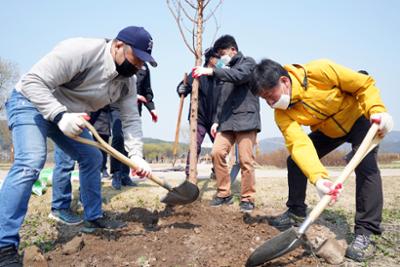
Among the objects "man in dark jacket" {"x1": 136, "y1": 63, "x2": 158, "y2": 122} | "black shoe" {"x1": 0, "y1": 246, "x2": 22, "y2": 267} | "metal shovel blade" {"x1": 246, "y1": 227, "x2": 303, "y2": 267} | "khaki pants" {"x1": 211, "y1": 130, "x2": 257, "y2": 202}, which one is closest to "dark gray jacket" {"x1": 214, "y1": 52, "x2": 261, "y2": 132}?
"khaki pants" {"x1": 211, "y1": 130, "x2": 257, "y2": 202}

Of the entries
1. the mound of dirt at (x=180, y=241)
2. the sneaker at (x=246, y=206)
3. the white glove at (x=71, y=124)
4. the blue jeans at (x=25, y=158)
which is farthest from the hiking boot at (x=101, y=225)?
the sneaker at (x=246, y=206)

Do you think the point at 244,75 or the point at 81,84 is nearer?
the point at 81,84

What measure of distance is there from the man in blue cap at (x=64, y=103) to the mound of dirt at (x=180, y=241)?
20.7 inches

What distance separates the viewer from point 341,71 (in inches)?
121

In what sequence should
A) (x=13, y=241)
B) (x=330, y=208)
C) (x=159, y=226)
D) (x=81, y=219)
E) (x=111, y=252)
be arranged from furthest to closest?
(x=330, y=208) → (x=81, y=219) → (x=159, y=226) → (x=111, y=252) → (x=13, y=241)

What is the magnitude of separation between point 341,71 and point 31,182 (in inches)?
106

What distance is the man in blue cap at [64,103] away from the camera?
2689 millimetres

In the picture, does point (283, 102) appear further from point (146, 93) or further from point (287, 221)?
point (146, 93)

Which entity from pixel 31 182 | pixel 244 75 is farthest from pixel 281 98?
pixel 31 182

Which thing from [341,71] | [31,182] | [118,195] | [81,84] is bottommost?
[118,195]

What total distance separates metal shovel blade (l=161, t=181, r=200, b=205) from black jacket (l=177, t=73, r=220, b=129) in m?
1.66

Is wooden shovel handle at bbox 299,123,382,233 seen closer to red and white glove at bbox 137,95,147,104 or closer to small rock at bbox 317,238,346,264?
small rock at bbox 317,238,346,264

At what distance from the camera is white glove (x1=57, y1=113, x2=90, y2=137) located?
2.79 meters

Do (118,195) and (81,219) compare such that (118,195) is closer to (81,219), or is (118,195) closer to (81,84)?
(81,219)
